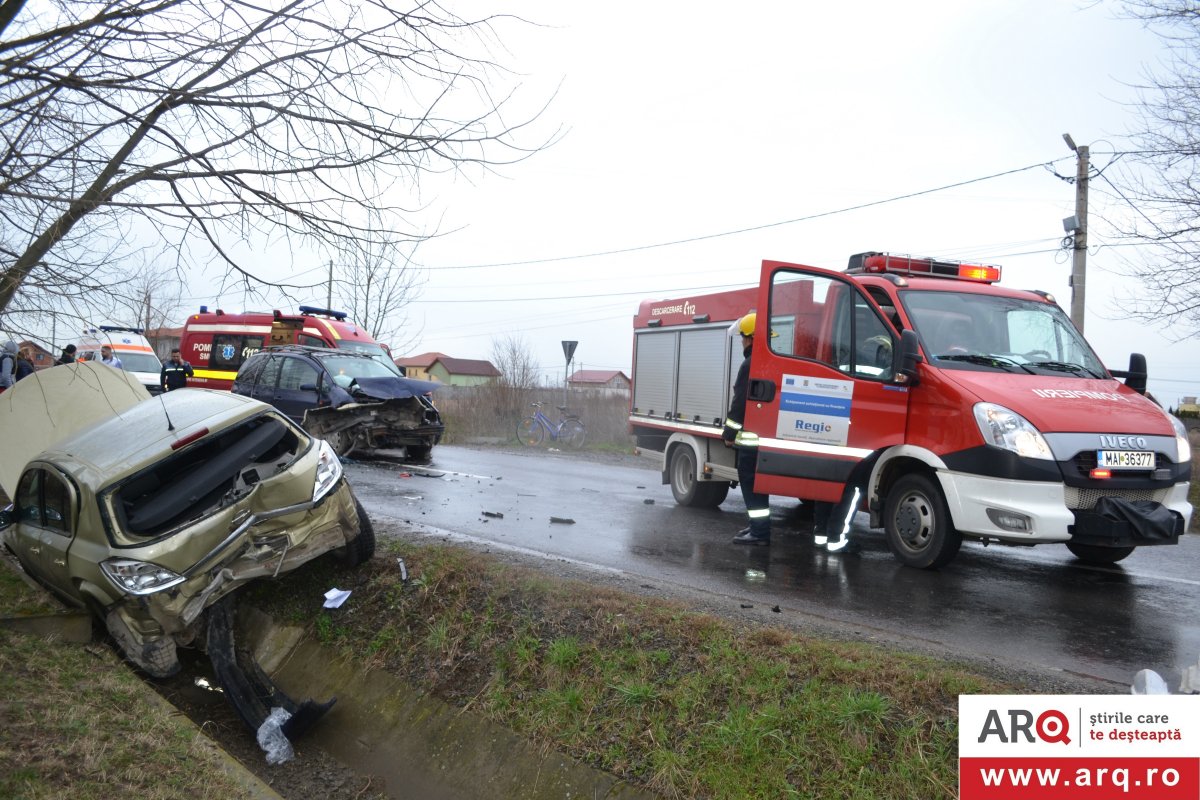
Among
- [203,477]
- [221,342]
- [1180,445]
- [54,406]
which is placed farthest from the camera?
[221,342]

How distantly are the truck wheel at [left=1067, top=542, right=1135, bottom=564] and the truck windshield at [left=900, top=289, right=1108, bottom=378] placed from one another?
1.50 metres

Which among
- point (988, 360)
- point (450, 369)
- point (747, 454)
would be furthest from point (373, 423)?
point (450, 369)

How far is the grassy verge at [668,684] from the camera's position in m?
3.64

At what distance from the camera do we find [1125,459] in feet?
20.2

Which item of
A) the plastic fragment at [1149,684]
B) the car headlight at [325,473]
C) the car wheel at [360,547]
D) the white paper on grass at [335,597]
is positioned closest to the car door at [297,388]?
the car headlight at [325,473]

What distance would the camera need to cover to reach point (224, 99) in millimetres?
4930

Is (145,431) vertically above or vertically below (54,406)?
below

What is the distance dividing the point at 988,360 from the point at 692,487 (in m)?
4.58

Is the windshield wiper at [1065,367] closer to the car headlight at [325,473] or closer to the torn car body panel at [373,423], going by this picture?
the car headlight at [325,473]

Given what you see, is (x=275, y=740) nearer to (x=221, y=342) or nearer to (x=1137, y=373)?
(x=1137, y=373)

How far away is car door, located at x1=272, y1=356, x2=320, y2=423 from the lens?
15.1 m

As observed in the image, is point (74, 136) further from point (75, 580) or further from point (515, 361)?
point (515, 361)

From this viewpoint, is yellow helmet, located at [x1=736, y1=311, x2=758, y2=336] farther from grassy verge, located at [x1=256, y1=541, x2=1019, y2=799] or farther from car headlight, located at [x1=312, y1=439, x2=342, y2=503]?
car headlight, located at [x1=312, y1=439, x2=342, y2=503]

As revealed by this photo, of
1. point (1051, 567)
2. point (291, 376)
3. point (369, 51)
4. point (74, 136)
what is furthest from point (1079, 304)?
point (74, 136)
